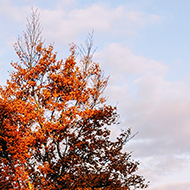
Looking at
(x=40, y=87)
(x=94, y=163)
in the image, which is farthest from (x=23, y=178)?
(x=40, y=87)

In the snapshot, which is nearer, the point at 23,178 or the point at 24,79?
the point at 23,178

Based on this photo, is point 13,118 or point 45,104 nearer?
point 13,118

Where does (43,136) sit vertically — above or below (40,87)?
below

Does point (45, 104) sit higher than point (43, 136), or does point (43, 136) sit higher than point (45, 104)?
point (45, 104)

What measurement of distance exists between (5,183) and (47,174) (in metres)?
3.10

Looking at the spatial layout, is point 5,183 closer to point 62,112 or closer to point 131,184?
point 62,112

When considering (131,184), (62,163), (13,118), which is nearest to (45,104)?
(13,118)

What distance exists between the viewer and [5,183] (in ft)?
81.6

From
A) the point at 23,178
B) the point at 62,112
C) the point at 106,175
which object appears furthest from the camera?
the point at 62,112

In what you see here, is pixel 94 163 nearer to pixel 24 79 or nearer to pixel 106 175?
pixel 106 175

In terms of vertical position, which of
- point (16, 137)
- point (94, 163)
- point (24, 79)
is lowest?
point (94, 163)

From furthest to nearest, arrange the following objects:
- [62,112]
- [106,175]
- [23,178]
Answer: [62,112]
[106,175]
[23,178]

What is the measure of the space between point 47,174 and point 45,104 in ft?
19.9

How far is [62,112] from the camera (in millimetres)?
28203
